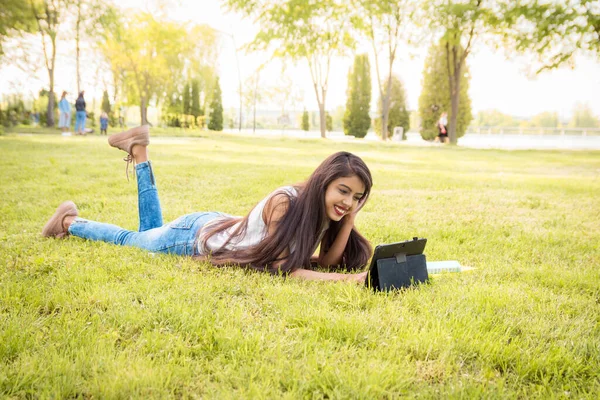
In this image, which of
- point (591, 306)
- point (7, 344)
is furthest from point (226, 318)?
point (591, 306)

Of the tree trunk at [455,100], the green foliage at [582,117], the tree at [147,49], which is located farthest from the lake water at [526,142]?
the green foliage at [582,117]

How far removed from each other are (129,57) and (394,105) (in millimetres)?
19884

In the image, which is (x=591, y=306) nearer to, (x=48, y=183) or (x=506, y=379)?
(x=506, y=379)

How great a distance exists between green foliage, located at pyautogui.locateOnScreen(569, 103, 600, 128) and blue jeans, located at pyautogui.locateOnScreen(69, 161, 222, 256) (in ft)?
217

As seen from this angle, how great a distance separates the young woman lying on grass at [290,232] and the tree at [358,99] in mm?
35282

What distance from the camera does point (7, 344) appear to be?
2.08m

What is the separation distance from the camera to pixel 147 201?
4281 millimetres

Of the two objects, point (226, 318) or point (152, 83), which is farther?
point (152, 83)

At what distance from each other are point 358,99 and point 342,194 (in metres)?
36.2

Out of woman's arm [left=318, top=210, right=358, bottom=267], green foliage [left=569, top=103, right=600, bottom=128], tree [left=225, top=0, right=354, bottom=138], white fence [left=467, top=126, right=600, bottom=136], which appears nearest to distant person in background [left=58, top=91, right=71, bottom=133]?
tree [left=225, top=0, right=354, bottom=138]

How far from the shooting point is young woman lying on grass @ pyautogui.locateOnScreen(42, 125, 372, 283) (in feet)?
10.4

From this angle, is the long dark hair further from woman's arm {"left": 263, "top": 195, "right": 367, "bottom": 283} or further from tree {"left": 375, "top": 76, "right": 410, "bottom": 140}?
tree {"left": 375, "top": 76, "right": 410, "bottom": 140}

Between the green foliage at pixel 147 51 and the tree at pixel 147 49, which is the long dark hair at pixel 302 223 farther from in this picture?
the tree at pixel 147 49

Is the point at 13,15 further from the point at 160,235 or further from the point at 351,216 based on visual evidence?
the point at 351,216
